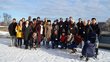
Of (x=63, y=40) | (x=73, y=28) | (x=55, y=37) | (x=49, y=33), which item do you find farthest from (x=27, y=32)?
(x=73, y=28)

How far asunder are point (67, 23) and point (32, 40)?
2.15 metres

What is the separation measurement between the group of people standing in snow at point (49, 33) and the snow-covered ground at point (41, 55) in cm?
48

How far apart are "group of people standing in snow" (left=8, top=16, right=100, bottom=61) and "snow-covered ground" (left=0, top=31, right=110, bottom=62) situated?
1.57 ft

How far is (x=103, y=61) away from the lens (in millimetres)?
11477

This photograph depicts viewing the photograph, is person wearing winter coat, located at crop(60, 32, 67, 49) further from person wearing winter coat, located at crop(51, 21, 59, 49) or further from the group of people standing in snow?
person wearing winter coat, located at crop(51, 21, 59, 49)

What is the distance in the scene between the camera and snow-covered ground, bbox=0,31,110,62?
1170 cm

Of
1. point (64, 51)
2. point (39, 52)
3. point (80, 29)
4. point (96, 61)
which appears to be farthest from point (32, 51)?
point (96, 61)

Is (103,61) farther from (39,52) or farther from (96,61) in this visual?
(39,52)

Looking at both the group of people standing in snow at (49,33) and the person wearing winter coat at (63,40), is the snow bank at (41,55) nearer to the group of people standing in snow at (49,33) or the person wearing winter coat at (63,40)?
the person wearing winter coat at (63,40)

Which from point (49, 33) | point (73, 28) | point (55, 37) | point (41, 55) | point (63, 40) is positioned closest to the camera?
point (41, 55)

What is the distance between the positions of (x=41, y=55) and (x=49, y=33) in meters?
2.04

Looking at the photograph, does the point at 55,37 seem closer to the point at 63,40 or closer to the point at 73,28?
the point at 63,40

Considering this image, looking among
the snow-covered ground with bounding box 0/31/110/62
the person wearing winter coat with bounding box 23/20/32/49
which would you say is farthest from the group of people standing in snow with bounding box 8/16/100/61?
the snow-covered ground with bounding box 0/31/110/62

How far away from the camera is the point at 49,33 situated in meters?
14.5
